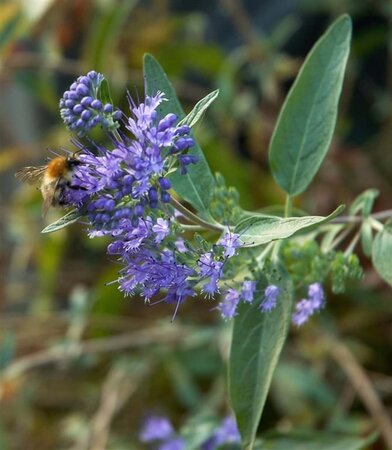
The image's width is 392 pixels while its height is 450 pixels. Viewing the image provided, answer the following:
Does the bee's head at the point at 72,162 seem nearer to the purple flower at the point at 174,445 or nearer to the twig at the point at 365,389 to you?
the purple flower at the point at 174,445

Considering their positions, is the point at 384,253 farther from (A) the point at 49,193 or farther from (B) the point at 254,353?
(A) the point at 49,193

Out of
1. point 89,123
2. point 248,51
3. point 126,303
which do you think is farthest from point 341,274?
point 126,303

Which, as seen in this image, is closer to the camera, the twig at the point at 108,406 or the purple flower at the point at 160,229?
the purple flower at the point at 160,229

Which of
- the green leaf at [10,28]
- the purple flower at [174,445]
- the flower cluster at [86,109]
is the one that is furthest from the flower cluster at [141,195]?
the green leaf at [10,28]

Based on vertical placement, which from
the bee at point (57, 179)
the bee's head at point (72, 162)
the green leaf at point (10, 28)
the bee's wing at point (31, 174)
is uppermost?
the bee's head at point (72, 162)

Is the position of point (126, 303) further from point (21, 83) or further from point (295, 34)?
point (295, 34)

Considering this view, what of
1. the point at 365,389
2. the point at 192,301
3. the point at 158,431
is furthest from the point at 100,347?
the point at 365,389
